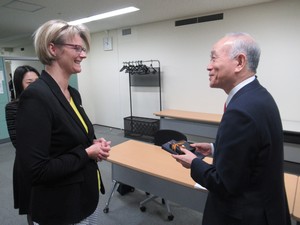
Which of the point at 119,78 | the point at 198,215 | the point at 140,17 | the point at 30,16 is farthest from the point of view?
the point at 119,78

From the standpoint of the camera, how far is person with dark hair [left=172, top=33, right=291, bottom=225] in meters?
0.83

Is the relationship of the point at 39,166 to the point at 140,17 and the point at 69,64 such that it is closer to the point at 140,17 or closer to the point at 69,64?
the point at 69,64

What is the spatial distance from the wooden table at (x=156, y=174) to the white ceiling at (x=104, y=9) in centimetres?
238

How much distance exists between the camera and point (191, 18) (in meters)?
4.34

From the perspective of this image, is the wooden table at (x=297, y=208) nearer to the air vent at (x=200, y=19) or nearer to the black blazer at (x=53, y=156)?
the black blazer at (x=53, y=156)

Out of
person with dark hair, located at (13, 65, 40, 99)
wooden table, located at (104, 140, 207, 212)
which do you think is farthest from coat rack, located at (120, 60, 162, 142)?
person with dark hair, located at (13, 65, 40, 99)

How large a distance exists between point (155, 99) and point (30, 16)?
9.76 ft

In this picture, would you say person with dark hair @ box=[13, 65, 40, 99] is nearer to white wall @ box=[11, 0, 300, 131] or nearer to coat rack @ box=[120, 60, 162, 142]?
coat rack @ box=[120, 60, 162, 142]

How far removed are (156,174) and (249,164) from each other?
3.37 feet

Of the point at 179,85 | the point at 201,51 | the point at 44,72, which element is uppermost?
the point at 201,51

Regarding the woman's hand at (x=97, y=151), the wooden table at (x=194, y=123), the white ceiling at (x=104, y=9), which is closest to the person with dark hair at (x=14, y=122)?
the woman's hand at (x=97, y=151)

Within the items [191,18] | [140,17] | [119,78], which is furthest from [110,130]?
[191,18]

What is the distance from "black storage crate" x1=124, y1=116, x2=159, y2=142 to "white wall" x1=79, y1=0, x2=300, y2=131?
0.37 metres

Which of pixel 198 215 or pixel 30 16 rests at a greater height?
pixel 30 16
